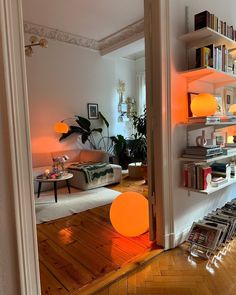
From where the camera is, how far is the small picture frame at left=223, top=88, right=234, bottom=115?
9.05 feet

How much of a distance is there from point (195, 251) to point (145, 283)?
0.62m

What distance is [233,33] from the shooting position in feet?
7.87

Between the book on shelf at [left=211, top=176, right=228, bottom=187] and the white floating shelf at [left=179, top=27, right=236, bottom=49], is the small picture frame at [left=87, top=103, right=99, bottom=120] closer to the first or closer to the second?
the white floating shelf at [left=179, top=27, right=236, bottom=49]

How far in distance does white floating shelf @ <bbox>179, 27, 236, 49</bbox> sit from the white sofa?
275cm

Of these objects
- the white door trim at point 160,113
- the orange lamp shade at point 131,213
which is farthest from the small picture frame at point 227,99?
the orange lamp shade at point 131,213

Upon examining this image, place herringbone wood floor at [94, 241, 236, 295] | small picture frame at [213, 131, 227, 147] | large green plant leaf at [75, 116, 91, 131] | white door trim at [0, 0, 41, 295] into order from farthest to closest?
large green plant leaf at [75, 116, 91, 131]
small picture frame at [213, 131, 227, 147]
herringbone wood floor at [94, 241, 236, 295]
white door trim at [0, 0, 41, 295]

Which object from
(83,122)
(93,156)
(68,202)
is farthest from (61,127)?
(68,202)

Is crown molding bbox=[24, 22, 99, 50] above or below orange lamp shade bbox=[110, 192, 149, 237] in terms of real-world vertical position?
above

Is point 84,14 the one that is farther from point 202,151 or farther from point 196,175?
point 196,175

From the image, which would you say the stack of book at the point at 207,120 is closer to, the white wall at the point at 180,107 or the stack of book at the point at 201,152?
the white wall at the point at 180,107

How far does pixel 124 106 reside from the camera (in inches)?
252

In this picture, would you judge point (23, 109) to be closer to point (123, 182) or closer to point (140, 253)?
point (140, 253)

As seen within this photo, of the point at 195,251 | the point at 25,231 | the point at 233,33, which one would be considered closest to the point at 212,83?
the point at 233,33

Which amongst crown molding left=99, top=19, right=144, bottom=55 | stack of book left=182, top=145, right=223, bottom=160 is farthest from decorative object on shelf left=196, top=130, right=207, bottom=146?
crown molding left=99, top=19, right=144, bottom=55
